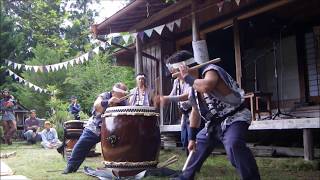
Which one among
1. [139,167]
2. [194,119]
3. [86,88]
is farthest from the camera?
[86,88]

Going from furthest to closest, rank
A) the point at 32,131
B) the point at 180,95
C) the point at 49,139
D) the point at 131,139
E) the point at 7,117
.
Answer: the point at 32,131
the point at 7,117
the point at 49,139
the point at 131,139
the point at 180,95

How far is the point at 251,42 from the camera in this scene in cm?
1140

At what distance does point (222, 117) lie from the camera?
4.06 metres

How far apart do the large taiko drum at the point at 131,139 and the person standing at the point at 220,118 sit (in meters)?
1.30

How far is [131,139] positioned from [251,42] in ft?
21.9

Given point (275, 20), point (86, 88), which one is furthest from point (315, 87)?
point (86, 88)

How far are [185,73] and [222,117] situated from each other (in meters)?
0.54

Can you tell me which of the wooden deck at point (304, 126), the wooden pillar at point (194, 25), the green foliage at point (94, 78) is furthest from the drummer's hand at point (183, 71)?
the green foliage at point (94, 78)

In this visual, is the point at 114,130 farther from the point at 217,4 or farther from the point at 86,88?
the point at 86,88

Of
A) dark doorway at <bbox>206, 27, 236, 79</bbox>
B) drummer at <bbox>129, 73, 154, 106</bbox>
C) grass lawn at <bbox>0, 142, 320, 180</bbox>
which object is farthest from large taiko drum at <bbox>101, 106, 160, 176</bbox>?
dark doorway at <bbox>206, 27, 236, 79</bbox>

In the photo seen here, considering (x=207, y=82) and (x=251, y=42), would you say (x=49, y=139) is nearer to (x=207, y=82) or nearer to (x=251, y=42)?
(x=251, y=42)

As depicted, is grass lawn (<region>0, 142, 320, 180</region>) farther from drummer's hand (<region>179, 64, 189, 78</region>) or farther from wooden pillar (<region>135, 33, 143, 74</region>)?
wooden pillar (<region>135, 33, 143, 74</region>)

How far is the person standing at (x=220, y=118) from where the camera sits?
3736 mm

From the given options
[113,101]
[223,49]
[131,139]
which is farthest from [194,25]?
[223,49]
